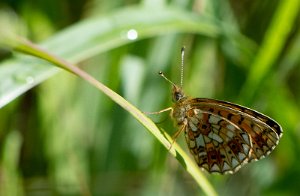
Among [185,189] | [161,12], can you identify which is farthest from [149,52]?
[185,189]

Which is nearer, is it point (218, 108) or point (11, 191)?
point (218, 108)

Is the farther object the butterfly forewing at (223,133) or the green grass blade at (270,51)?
the green grass blade at (270,51)

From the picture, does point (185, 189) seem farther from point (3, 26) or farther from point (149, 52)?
point (3, 26)

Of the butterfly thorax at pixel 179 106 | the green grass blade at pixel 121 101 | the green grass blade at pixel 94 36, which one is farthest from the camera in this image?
the butterfly thorax at pixel 179 106

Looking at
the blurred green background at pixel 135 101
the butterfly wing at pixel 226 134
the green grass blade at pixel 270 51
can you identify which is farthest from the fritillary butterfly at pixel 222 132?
the green grass blade at pixel 270 51

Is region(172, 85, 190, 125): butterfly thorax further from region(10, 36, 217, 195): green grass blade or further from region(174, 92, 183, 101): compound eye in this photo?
region(10, 36, 217, 195): green grass blade

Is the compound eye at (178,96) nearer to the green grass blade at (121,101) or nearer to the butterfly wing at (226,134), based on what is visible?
the butterfly wing at (226,134)
